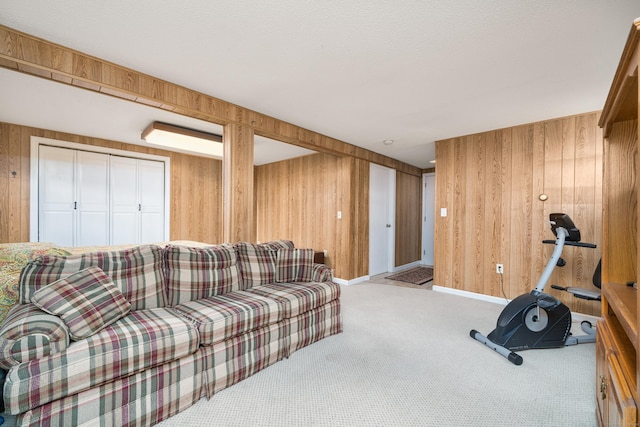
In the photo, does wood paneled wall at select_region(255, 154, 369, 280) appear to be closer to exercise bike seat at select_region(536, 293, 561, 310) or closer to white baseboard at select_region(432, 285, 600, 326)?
white baseboard at select_region(432, 285, 600, 326)

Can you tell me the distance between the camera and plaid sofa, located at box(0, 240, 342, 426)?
1.30 m

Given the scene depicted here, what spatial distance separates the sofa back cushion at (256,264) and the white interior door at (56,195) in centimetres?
312

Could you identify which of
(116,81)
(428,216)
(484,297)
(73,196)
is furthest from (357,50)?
(428,216)

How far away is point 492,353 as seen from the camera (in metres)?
2.40

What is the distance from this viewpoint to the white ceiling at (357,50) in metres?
1.62

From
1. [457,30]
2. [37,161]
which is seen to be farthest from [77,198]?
[457,30]

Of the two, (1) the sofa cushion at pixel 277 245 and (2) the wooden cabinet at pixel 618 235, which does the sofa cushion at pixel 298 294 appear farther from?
(2) the wooden cabinet at pixel 618 235

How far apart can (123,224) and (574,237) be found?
5.88 m

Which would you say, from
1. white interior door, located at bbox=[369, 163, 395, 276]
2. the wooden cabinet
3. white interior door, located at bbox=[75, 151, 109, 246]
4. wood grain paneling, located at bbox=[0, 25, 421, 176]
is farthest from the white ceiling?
white interior door, located at bbox=[369, 163, 395, 276]

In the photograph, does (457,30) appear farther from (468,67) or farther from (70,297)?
(70,297)

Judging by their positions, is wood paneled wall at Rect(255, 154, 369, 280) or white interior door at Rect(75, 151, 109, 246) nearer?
white interior door at Rect(75, 151, 109, 246)

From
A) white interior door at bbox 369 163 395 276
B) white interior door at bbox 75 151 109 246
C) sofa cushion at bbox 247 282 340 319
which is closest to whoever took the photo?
sofa cushion at bbox 247 282 340 319

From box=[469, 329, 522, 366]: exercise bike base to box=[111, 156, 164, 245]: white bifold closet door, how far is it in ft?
16.2

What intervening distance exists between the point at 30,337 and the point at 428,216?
21.5ft
